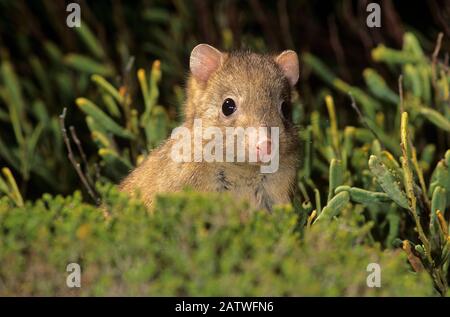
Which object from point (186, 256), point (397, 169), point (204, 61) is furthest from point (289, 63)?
point (186, 256)

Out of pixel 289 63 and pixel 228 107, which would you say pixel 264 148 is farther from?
pixel 289 63

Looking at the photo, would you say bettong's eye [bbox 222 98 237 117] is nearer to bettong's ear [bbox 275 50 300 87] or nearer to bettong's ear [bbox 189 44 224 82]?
bettong's ear [bbox 189 44 224 82]

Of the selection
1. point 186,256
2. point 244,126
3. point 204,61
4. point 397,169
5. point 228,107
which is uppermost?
point 204,61

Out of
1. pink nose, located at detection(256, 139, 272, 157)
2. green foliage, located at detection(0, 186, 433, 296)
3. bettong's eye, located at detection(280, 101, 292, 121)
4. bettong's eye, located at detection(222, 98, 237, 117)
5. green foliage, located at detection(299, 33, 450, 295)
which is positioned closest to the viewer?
green foliage, located at detection(0, 186, 433, 296)

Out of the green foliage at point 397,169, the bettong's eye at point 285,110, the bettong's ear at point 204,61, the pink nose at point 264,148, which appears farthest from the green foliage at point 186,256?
the bettong's ear at point 204,61

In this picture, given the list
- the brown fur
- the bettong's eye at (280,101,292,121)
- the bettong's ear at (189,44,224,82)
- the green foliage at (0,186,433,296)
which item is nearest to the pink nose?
the brown fur
